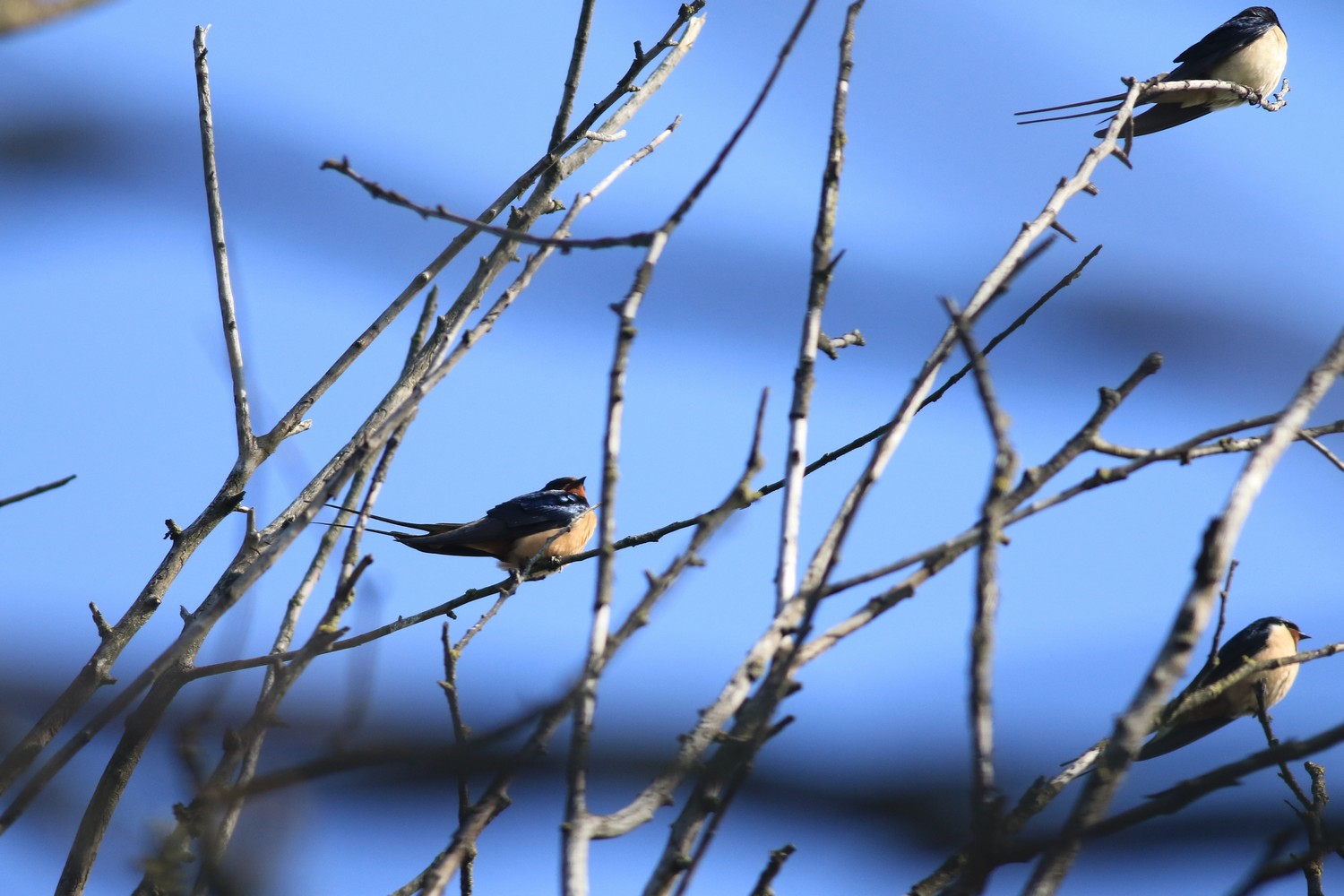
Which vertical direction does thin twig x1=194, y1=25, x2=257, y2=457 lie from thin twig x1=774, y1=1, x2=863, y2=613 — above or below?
above

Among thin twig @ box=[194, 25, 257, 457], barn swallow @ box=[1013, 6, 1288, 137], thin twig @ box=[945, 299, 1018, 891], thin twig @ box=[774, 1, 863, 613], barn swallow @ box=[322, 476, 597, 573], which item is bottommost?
thin twig @ box=[945, 299, 1018, 891]

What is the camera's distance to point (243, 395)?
3.87m

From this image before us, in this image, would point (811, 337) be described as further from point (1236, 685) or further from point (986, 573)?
point (1236, 685)

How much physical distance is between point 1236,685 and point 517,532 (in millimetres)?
4170

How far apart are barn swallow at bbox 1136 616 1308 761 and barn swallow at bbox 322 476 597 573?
3.21m

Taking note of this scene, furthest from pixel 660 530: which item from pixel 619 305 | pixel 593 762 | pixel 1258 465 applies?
pixel 593 762

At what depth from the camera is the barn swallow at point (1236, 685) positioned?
14.3 feet

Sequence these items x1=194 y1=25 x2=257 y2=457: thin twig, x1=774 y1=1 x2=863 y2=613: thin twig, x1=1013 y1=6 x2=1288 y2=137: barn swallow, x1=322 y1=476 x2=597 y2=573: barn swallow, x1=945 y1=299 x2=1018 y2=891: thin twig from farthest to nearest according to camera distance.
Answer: x1=1013 y1=6 x2=1288 y2=137: barn swallow, x1=322 y1=476 x2=597 y2=573: barn swallow, x1=194 y1=25 x2=257 y2=457: thin twig, x1=774 y1=1 x2=863 y2=613: thin twig, x1=945 y1=299 x2=1018 y2=891: thin twig

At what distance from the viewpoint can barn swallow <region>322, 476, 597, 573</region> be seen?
281 inches

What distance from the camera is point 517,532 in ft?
25.3

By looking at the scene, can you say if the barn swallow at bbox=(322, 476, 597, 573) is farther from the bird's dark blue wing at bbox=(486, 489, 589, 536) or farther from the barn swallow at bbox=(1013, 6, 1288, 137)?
the barn swallow at bbox=(1013, 6, 1288, 137)

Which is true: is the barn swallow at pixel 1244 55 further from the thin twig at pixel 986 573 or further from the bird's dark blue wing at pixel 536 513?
the thin twig at pixel 986 573

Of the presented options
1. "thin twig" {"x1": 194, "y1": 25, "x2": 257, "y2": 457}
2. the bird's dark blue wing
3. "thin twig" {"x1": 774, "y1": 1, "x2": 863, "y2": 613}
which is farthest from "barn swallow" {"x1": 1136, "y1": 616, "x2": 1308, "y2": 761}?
the bird's dark blue wing

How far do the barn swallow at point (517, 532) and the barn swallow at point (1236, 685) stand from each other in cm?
321
